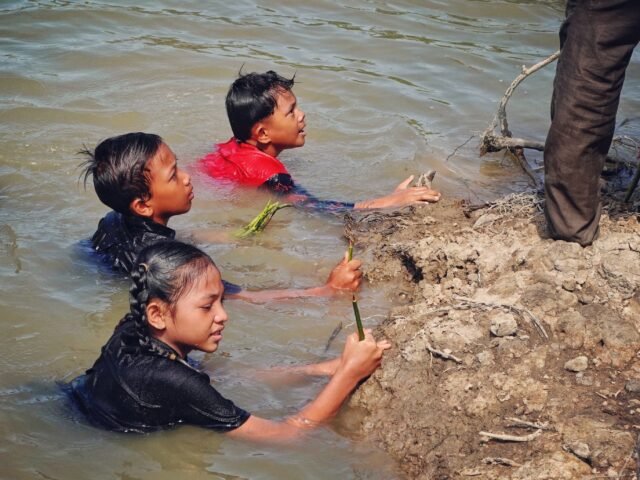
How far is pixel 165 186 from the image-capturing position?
15.0 ft

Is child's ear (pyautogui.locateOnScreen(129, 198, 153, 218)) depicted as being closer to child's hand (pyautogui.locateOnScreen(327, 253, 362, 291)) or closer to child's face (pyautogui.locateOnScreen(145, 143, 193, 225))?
child's face (pyautogui.locateOnScreen(145, 143, 193, 225))

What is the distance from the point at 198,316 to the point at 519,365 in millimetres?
1292

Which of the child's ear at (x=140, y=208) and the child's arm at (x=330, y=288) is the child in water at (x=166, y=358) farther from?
the child's arm at (x=330, y=288)

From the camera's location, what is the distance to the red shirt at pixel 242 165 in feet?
19.9

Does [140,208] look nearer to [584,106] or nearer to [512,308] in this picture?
[512,308]

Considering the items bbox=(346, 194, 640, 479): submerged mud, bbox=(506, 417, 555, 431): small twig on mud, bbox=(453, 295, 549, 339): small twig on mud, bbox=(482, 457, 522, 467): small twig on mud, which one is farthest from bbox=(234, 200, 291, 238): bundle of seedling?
bbox=(482, 457, 522, 467): small twig on mud

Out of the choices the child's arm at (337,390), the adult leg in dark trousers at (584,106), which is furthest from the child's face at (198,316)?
the adult leg in dark trousers at (584,106)

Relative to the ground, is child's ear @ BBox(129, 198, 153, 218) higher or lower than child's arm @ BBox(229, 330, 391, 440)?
higher

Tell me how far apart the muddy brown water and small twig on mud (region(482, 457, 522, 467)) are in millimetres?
389

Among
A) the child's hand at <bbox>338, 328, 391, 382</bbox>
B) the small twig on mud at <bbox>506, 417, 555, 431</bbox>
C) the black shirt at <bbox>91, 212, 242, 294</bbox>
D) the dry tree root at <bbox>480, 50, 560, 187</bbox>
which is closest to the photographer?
the small twig on mud at <bbox>506, 417, 555, 431</bbox>

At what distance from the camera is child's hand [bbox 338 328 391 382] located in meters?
3.81

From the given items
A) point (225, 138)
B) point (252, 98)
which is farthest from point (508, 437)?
point (225, 138)

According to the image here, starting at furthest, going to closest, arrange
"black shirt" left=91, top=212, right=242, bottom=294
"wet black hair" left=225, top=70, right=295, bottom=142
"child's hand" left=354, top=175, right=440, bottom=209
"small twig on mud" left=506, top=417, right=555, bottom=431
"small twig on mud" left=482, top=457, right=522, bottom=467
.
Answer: "wet black hair" left=225, top=70, right=295, bottom=142 → "child's hand" left=354, top=175, right=440, bottom=209 → "black shirt" left=91, top=212, right=242, bottom=294 → "small twig on mud" left=506, top=417, right=555, bottom=431 → "small twig on mud" left=482, top=457, right=522, bottom=467

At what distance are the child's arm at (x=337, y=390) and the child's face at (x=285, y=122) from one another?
2.56m
